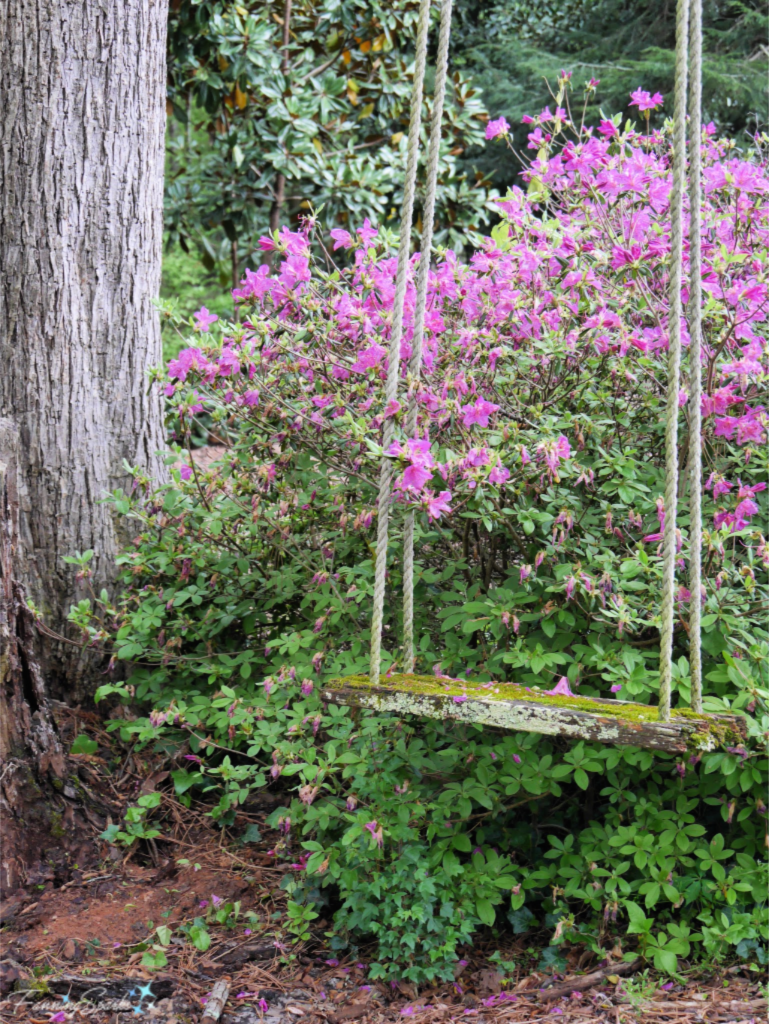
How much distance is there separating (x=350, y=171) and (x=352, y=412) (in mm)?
4218

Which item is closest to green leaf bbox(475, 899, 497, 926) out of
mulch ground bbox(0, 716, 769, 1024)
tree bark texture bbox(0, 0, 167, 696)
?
mulch ground bbox(0, 716, 769, 1024)

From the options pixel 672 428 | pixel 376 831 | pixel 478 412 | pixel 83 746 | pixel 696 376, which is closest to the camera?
pixel 672 428

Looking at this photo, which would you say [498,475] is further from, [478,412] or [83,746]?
[83,746]

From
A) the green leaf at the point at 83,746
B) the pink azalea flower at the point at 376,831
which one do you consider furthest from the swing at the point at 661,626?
the green leaf at the point at 83,746

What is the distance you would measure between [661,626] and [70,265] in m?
2.32

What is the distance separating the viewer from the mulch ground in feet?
6.74

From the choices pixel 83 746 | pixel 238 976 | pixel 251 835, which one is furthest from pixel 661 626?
pixel 83 746

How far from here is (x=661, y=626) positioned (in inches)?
70.5

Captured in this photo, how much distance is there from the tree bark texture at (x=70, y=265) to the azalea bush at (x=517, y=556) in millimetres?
460

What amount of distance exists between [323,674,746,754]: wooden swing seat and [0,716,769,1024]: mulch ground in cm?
→ 65

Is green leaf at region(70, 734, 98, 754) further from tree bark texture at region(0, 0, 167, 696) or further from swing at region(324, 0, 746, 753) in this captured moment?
swing at region(324, 0, 746, 753)

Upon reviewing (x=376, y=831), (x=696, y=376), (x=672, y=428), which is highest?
(x=696, y=376)

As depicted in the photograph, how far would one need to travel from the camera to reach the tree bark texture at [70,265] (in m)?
3.06

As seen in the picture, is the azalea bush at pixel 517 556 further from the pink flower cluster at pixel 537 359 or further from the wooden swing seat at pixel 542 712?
the wooden swing seat at pixel 542 712
